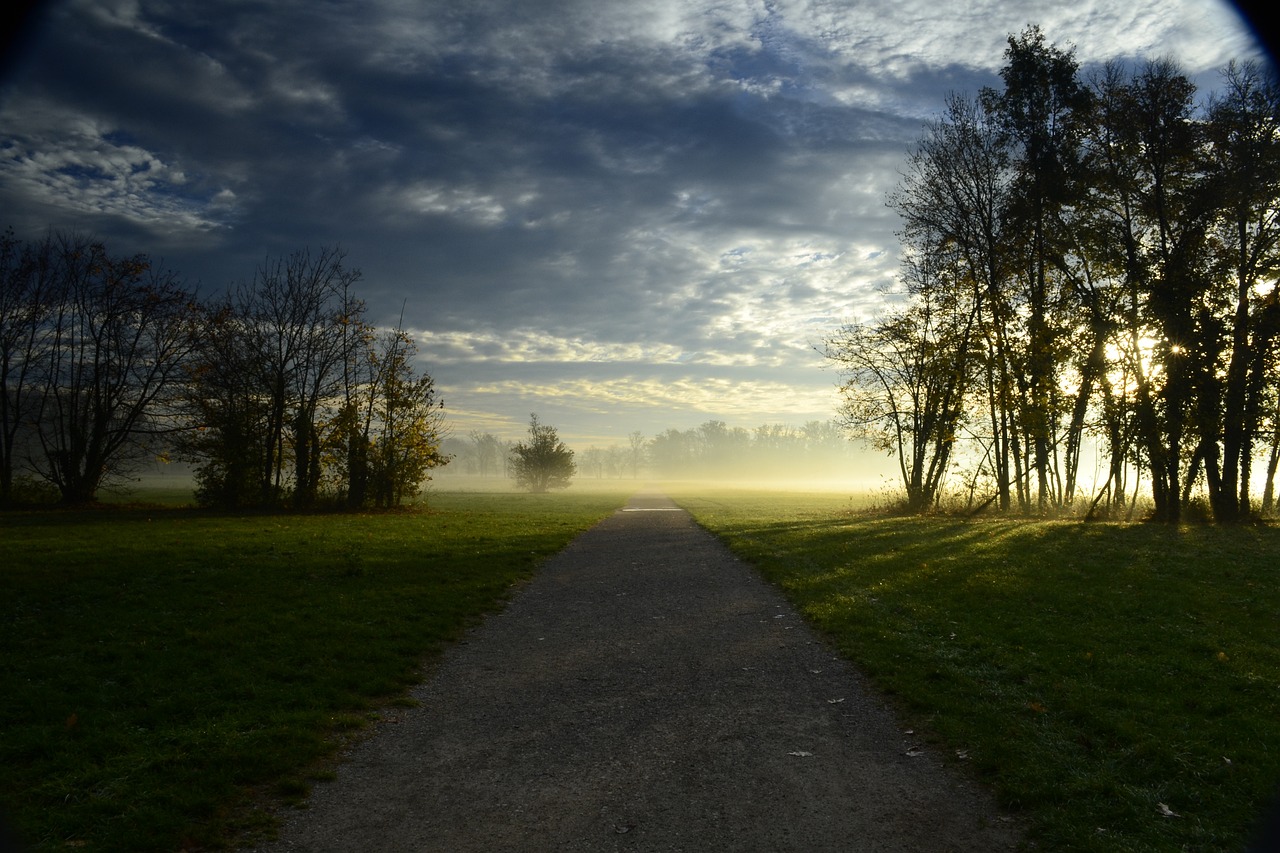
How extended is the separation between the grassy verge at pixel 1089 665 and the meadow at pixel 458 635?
0.03 m

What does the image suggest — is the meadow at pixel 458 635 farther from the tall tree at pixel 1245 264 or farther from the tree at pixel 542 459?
the tree at pixel 542 459

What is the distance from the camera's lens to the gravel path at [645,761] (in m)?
4.35

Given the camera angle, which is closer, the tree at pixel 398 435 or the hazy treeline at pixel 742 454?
the tree at pixel 398 435

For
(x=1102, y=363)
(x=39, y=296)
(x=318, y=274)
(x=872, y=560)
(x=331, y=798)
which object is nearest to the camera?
(x=331, y=798)

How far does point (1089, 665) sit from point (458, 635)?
8.17m

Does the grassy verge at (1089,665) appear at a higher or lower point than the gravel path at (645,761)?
higher

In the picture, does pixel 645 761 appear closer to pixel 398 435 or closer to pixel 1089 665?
pixel 1089 665

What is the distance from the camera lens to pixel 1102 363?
2305 cm

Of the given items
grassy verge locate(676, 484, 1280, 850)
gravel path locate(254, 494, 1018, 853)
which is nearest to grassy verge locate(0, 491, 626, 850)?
gravel path locate(254, 494, 1018, 853)

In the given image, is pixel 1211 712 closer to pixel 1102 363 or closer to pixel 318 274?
pixel 1102 363

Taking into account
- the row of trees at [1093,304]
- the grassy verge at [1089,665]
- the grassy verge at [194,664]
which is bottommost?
the grassy verge at [194,664]

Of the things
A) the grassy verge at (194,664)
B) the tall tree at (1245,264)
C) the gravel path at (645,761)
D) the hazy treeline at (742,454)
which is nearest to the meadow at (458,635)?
the grassy verge at (194,664)

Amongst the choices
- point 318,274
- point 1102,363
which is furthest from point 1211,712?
point 318,274

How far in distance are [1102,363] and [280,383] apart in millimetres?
33556
